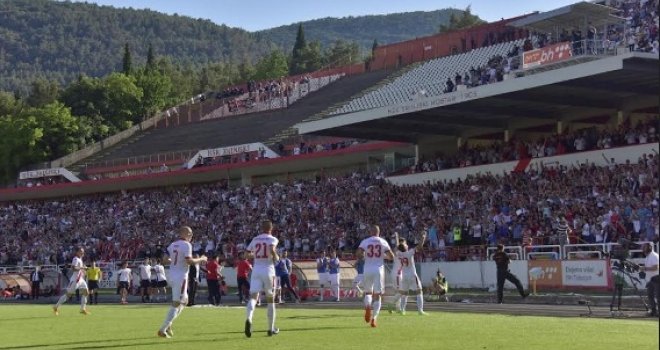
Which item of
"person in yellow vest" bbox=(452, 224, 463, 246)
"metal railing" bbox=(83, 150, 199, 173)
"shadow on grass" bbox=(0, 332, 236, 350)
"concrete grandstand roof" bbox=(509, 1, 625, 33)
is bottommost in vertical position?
"shadow on grass" bbox=(0, 332, 236, 350)

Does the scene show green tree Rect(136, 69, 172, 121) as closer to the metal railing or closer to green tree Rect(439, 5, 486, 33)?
the metal railing

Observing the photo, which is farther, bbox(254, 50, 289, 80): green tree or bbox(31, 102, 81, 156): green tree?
bbox(254, 50, 289, 80): green tree

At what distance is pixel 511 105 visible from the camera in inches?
1831

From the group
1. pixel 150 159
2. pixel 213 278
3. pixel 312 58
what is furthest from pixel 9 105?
pixel 213 278

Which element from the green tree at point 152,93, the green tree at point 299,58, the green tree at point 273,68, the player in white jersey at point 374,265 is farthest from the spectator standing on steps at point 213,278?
the green tree at point 299,58

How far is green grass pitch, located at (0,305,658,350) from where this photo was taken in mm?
17859

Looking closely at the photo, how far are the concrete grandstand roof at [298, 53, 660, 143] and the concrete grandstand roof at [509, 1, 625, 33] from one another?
10.5 feet

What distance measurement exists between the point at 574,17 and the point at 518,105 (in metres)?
4.47

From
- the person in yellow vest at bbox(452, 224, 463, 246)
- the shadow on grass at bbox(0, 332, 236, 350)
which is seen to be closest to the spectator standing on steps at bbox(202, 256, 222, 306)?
the person in yellow vest at bbox(452, 224, 463, 246)

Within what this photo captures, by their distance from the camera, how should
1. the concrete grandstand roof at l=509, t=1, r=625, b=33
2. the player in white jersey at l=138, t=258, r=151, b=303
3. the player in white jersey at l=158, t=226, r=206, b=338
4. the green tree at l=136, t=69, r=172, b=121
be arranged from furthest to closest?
1. the green tree at l=136, t=69, r=172, b=121
2. the player in white jersey at l=138, t=258, r=151, b=303
3. the concrete grandstand roof at l=509, t=1, r=625, b=33
4. the player in white jersey at l=158, t=226, r=206, b=338

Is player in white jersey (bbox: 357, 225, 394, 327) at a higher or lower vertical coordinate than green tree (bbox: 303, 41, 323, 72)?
lower

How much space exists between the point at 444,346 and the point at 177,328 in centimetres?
741

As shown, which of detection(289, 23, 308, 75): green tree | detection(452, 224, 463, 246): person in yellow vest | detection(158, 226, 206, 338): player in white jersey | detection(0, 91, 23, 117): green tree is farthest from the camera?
detection(289, 23, 308, 75): green tree

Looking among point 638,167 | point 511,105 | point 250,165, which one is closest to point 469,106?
point 511,105
